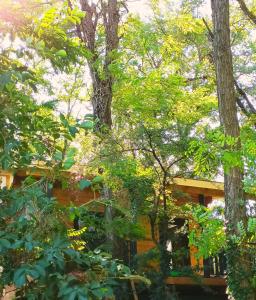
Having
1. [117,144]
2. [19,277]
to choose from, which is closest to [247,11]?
[117,144]

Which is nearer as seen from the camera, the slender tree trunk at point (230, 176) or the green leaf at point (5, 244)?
the green leaf at point (5, 244)

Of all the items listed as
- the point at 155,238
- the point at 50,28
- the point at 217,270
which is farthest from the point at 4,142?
the point at 217,270

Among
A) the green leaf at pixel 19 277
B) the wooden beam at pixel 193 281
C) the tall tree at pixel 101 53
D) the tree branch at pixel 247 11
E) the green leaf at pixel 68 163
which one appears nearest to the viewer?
the green leaf at pixel 19 277

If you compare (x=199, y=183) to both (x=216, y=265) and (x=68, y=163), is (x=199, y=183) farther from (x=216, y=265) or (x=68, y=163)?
(x=68, y=163)

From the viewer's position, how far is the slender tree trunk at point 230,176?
912 cm

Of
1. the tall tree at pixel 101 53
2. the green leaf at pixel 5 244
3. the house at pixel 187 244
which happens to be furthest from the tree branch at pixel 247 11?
the green leaf at pixel 5 244

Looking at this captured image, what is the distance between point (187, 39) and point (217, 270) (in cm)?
969

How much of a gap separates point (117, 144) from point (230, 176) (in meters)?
3.12

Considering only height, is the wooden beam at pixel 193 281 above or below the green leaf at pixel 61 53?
below

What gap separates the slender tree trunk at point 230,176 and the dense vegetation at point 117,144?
2cm

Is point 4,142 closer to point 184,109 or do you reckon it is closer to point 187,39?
point 184,109

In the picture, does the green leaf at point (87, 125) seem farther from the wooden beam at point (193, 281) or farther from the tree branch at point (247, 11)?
the tree branch at point (247, 11)

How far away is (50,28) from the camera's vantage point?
3.09 meters

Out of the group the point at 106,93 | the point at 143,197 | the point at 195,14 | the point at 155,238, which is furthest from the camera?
the point at 195,14
